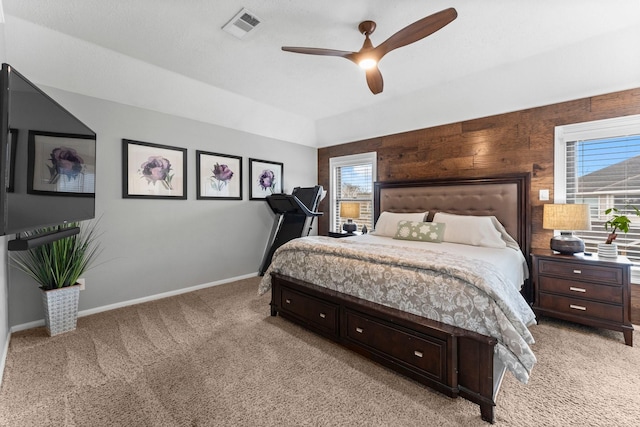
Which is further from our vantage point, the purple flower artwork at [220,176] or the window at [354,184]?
the window at [354,184]

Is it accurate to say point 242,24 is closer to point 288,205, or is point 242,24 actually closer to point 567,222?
point 288,205

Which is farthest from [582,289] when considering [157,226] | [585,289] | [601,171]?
[157,226]

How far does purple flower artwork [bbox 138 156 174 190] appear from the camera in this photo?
343cm

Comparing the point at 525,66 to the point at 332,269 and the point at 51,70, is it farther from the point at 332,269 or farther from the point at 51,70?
the point at 51,70

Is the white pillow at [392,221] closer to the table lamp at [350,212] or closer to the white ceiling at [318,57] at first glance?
the table lamp at [350,212]

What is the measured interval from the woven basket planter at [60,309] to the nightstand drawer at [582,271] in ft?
15.4

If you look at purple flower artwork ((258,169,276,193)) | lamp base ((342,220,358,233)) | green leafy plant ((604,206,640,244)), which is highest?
purple flower artwork ((258,169,276,193))

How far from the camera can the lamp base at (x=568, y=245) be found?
275 centimetres

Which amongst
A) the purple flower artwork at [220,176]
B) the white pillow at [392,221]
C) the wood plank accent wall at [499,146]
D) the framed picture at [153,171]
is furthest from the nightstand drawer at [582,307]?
the framed picture at [153,171]

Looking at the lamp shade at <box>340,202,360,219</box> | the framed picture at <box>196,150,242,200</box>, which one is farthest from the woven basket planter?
the lamp shade at <box>340,202,360,219</box>

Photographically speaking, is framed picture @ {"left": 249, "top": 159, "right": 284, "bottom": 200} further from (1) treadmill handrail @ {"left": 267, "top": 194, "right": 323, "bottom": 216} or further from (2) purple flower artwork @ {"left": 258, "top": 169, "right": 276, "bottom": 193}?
(1) treadmill handrail @ {"left": 267, "top": 194, "right": 323, "bottom": 216}

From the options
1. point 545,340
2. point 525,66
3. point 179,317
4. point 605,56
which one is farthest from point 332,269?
point 605,56

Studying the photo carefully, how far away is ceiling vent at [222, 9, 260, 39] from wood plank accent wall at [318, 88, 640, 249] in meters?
2.81

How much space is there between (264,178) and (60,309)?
3039 mm
